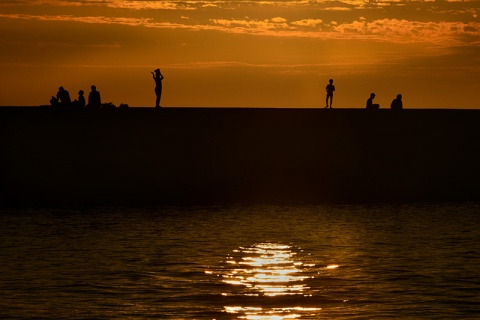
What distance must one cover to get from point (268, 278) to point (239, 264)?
1.14m

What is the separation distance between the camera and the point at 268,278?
53.2 feet

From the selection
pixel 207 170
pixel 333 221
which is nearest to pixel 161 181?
pixel 207 170

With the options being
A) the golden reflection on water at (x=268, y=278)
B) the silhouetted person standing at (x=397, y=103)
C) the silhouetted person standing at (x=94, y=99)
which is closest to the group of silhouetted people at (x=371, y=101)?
the silhouetted person standing at (x=397, y=103)

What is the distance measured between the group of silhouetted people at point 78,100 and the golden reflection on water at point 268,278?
1651 cm

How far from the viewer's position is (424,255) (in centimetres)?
1836

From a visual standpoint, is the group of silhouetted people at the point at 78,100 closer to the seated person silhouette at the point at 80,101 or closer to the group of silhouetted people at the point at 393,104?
the seated person silhouette at the point at 80,101

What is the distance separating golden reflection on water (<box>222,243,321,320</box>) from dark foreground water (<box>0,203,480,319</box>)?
21mm

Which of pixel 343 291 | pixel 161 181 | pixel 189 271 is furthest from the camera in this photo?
pixel 161 181

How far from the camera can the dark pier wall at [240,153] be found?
105ft

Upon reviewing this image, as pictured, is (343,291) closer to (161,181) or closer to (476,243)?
(476,243)

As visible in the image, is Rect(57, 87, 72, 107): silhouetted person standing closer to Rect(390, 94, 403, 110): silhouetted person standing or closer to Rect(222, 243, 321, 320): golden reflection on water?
Rect(390, 94, 403, 110): silhouetted person standing

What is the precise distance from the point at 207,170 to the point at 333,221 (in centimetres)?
1108

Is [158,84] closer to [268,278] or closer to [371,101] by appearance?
[371,101]

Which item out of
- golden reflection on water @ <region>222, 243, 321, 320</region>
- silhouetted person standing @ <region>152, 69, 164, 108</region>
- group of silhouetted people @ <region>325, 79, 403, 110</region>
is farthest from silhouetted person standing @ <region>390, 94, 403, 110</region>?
golden reflection on water @ <region>222, 243, 321, 320</region>
